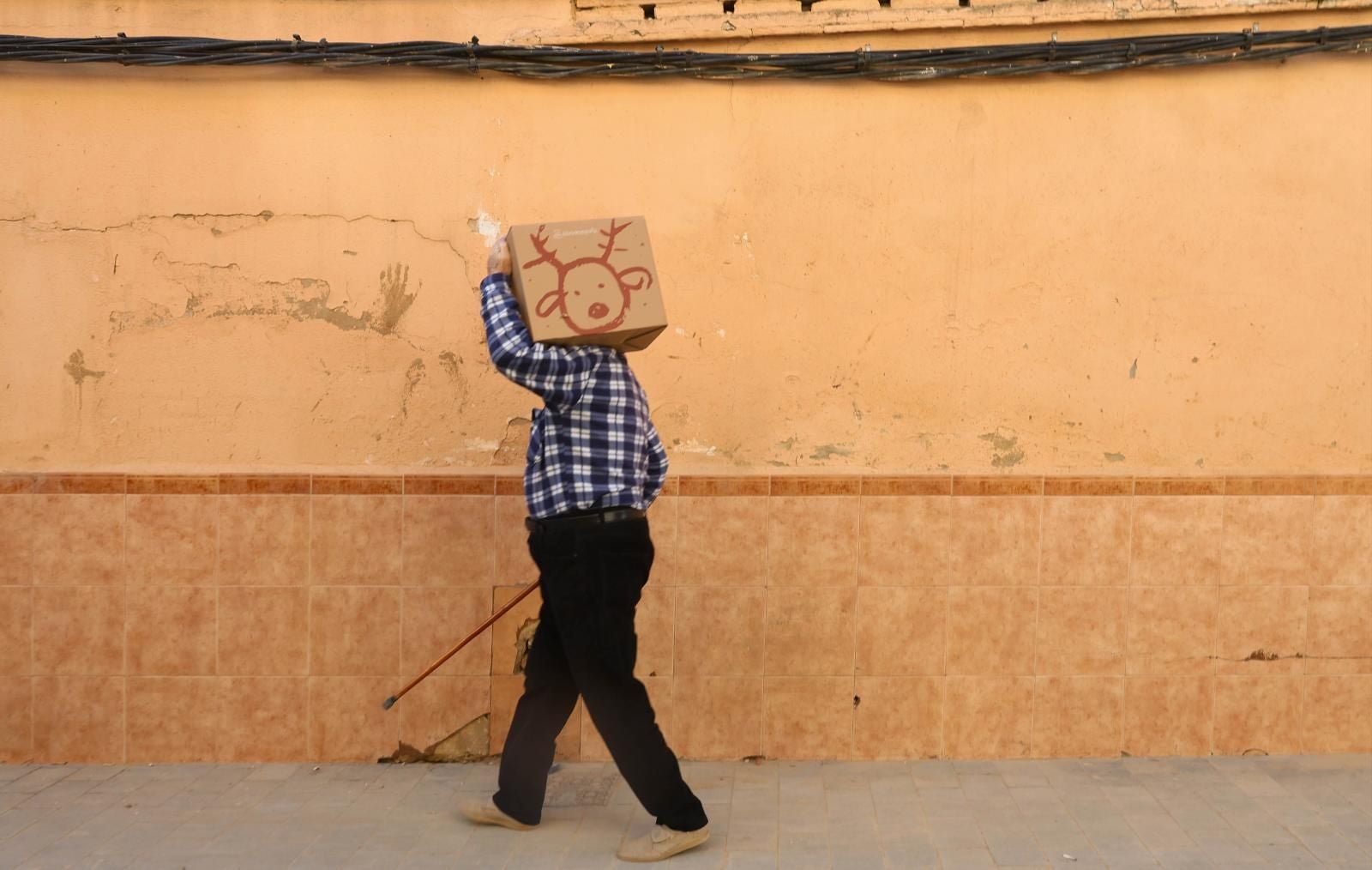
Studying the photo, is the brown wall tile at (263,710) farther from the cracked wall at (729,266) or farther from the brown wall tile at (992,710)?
the brown wall tile at (992,710)

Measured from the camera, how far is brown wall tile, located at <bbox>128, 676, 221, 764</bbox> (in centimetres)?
505

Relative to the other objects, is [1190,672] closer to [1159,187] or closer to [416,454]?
[1159,187]

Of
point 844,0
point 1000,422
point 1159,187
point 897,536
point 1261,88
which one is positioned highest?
point 844,0

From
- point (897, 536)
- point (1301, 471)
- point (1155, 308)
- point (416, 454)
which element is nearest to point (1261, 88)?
point (1155, 308)

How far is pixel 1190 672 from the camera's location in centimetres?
505

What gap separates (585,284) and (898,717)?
7.29 feet

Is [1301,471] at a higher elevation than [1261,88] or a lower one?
lower

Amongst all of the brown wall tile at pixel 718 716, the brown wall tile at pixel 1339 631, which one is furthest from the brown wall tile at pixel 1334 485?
the brown wall tile at pixel 718 716

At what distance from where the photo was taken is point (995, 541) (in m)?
5.04

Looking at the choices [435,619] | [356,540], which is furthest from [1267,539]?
[356,540]

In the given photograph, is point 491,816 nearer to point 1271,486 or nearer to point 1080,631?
point 1080,631

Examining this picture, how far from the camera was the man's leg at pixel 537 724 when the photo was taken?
4328 mm

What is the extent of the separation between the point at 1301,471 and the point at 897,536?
64.1 inches

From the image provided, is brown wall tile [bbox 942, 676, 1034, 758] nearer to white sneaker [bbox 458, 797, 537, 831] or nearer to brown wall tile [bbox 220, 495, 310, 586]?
white sneaker [bbox 458, 797, 537, 831]
